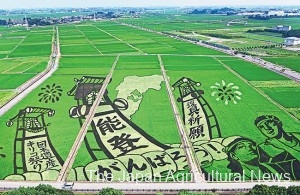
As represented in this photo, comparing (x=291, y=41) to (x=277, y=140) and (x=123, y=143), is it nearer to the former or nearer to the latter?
(x=277, y=140)

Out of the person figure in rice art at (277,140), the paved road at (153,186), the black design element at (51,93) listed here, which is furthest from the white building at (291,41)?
the paved road at (153,186)

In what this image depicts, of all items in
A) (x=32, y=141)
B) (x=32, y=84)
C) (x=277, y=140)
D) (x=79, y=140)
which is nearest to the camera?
(x=277, y=140)

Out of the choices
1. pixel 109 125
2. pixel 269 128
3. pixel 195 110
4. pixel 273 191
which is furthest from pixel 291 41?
pixel 273 191

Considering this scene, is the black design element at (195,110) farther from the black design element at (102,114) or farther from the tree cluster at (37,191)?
the tree cluster at (37,191)

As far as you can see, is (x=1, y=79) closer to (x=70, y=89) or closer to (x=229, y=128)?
(x=70, y=89)

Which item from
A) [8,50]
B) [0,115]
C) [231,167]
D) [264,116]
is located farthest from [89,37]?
[231,167]

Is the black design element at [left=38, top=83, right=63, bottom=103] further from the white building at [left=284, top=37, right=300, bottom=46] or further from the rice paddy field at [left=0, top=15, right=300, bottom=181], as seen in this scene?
the white building at [left=284, top=37, right=300, bottom=46]
